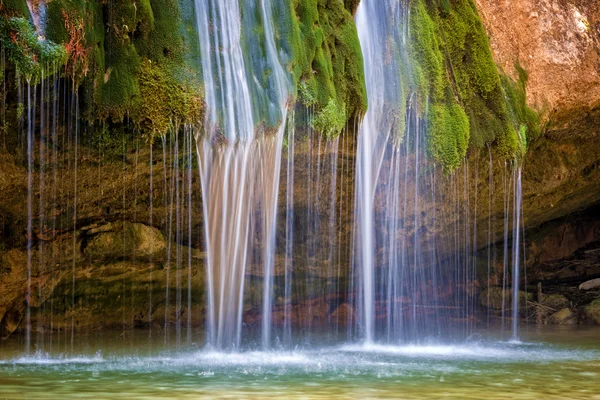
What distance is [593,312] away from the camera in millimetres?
20578

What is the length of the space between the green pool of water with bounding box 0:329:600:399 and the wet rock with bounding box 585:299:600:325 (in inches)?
252

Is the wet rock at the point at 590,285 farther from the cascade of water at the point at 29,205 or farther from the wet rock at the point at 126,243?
the cascade of water at the point at 29,205

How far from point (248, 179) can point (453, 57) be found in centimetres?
510

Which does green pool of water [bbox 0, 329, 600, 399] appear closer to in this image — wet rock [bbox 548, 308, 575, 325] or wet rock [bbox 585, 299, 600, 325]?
wet rock [bbox 585, 299, 600, 325]

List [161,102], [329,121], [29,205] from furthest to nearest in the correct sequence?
[29,205], [329,121], [161,102]

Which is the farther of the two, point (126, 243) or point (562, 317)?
point (562, 317)

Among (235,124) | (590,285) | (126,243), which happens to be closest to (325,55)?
(235,124)

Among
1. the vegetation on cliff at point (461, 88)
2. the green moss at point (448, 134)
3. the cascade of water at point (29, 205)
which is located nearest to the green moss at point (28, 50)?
the cascade of water at point (29, 205)

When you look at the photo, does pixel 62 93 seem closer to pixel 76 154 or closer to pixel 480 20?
pixel 76 154

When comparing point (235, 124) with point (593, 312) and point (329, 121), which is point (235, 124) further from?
point (593, 312)

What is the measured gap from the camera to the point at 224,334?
45.4 feet

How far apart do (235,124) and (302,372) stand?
3.61m

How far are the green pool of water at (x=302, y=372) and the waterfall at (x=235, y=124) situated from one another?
1.87m

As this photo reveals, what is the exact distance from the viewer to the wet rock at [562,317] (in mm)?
20906
